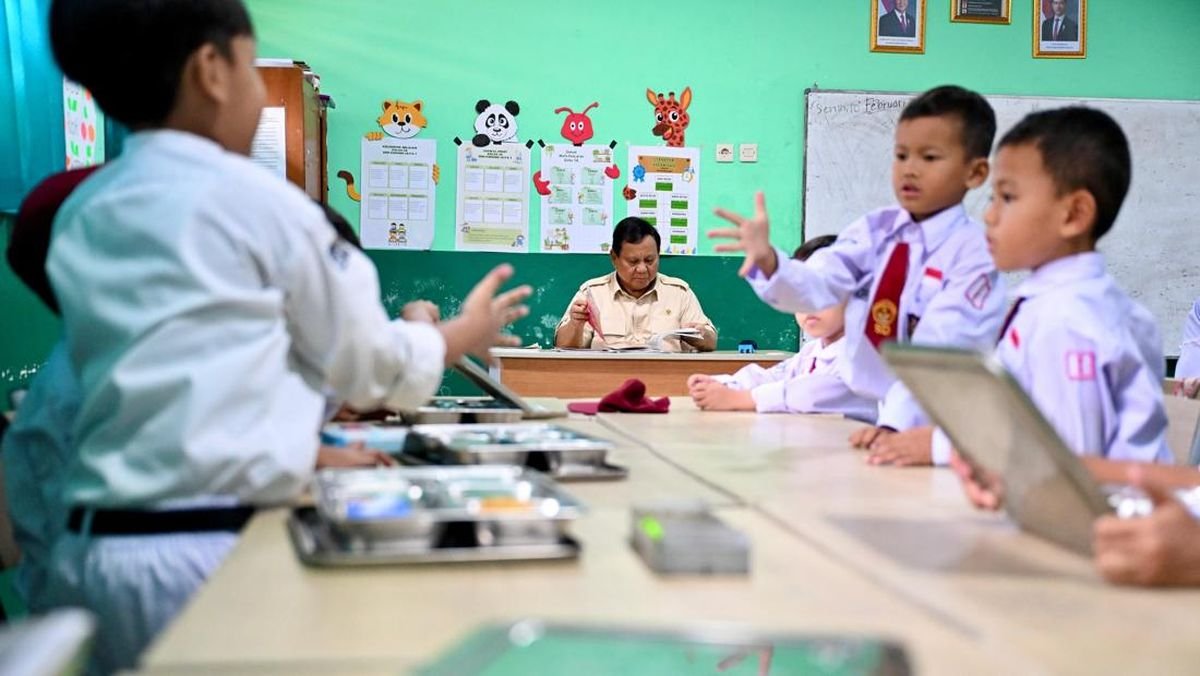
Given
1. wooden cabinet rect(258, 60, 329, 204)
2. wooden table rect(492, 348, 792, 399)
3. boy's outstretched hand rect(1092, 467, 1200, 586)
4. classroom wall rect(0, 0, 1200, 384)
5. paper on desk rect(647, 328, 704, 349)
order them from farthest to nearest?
classroom wall rect(0, 0, 1200, 384)
paper on desk rect(647, 328, 704, 349)
wooden cabinet rect(258, 60, 329, 204)
wooden table rect(492, 348, 792, 399)
boy's outstretched hand rect(1092, 467, 1200, 586)

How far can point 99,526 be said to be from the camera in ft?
4.00

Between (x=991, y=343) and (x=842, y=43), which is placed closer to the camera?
(x=991, y=343)

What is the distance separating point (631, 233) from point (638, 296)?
313 mm

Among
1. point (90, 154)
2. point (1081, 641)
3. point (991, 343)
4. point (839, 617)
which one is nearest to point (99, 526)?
point (839, 617)

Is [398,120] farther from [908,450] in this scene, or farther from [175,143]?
[175,143]

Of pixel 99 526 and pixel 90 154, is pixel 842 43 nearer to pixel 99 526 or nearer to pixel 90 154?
pixel 90 154

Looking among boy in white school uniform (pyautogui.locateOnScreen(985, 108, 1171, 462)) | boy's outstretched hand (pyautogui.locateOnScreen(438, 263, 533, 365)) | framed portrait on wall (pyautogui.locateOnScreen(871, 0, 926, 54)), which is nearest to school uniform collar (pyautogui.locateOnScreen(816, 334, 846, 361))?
boy in white school uniform (pyautogui.locateOnScreen(985, 108, 1171, 462))

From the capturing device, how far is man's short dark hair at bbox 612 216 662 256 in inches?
204

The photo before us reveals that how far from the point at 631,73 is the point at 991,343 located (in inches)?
153

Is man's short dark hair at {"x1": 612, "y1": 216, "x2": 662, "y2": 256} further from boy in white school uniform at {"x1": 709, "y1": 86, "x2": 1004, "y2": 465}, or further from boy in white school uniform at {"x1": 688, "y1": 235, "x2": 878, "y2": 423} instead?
boy in white school uniform at {"x1": 709, "y1": 86, "x2": 1004, "y2": 465}

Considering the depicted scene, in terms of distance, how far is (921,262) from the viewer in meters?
2.32

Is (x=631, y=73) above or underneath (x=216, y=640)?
above

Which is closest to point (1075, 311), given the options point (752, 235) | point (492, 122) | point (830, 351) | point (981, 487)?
A: point (981, 487)

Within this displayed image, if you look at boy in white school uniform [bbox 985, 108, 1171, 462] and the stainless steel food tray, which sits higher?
boy in white school uniform [bbox 985, 108, 1171, 462]
